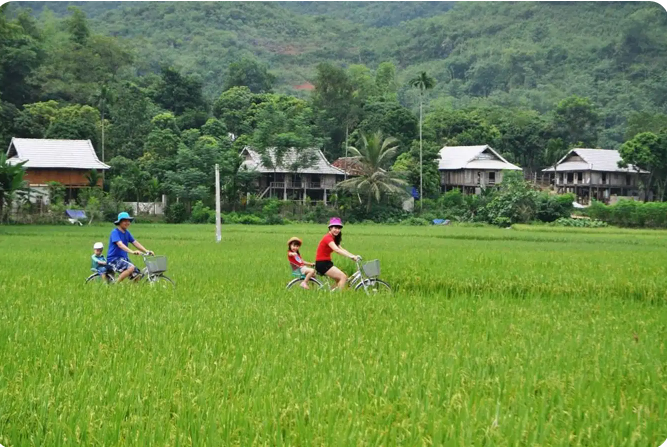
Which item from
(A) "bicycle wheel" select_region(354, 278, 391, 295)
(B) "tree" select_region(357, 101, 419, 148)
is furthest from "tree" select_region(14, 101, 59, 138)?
(A) "bicycle wheel" select_region(354, 278, 391, 295)

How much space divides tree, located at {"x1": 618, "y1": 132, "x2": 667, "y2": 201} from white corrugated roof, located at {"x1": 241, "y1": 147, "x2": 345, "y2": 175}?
19.8m

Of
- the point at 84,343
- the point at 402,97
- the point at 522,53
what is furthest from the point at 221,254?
the point at 522,53

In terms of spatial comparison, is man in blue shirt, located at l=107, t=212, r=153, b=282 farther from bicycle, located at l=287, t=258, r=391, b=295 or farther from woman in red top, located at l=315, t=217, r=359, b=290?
woman in red top, located at l=315, t=217, r=359, b=290

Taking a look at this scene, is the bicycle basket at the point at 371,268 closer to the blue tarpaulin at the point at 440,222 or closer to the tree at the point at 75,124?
the blue tarpaulin at the point at 440,222

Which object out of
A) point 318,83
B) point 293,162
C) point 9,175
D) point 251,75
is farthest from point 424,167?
point 251,75

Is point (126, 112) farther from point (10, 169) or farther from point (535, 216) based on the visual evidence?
point (535, 216)

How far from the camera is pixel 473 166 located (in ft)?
192

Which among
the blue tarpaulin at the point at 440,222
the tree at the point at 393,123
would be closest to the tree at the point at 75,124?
the tree at the point at 393,123

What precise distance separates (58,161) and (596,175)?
38.1 metres

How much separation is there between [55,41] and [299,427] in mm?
87852

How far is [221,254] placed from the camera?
1883cm

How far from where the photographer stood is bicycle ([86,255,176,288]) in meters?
11.0

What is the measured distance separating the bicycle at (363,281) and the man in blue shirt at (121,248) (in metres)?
2.19

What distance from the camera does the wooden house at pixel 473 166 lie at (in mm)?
58969
